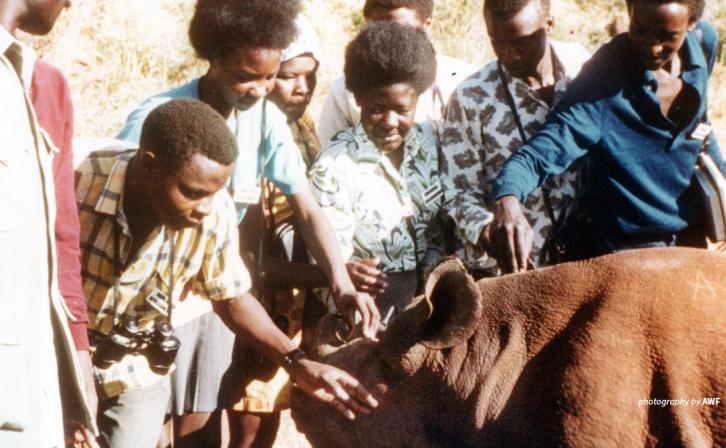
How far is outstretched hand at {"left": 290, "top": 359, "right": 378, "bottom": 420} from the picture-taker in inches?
150

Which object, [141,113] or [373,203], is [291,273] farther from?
[141,113]

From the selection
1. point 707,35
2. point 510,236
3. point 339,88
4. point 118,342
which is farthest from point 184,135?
point 707,35

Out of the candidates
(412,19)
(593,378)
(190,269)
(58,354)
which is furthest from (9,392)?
(412,19)

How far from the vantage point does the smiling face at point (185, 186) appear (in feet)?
12.7

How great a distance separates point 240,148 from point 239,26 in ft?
1.84

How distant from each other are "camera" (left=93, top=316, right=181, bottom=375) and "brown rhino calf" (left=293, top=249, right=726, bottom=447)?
2.17ft

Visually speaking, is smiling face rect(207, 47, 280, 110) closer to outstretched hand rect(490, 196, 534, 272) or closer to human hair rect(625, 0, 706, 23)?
outstretched hand rect(490, 196, 534, 272)

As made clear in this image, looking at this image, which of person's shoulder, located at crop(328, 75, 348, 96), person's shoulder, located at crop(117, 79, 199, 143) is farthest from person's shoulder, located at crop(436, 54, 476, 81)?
person's shoulder, located at crop(117, 79, 199, 143)

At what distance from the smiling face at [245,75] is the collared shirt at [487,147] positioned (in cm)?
99

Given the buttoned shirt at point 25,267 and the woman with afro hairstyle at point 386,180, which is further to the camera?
the woman with afro hairstyle at point 386,180

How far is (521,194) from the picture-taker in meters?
4.25

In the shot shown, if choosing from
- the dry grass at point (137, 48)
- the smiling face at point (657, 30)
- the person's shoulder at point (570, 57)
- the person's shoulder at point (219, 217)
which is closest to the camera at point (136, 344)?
the person's shoulder at point (219, 217)

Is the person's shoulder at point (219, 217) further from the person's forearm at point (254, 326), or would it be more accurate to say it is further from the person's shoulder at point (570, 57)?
the person's shoulder at point (570, 57)

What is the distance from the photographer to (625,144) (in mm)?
4527
